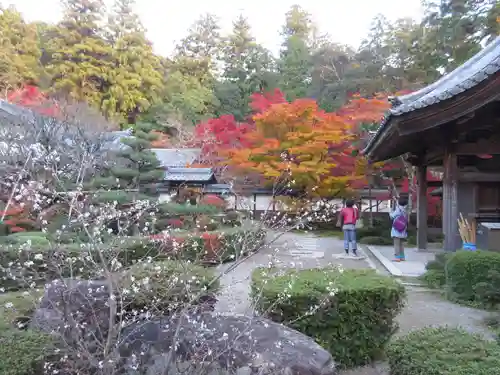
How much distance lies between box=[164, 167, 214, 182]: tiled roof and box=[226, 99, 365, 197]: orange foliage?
272cm

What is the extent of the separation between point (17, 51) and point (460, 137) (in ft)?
85.3

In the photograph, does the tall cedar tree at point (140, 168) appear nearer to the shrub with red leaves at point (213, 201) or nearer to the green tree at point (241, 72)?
the shrub with red leaves at point (213, 201)

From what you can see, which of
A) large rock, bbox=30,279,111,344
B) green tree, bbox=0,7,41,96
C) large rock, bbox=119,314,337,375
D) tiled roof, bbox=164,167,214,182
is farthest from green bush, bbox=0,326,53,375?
green tree, bbox=0,7,41,96

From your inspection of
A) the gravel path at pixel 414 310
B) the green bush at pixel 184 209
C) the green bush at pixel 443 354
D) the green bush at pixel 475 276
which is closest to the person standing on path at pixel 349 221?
the gravel path at pixel 414 310

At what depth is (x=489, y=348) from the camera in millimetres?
2525

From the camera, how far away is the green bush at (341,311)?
11.9ft

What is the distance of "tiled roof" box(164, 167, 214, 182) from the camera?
705 inches

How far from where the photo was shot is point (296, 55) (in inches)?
1324

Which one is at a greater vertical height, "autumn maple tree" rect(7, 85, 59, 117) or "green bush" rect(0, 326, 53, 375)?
"autumn maple tree" rect(7, 85, 59, 117)

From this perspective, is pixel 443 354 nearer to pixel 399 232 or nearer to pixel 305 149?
pixel 399 232

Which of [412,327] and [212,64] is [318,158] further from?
[212,64]

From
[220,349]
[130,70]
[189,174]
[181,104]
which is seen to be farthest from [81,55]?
[220,349]

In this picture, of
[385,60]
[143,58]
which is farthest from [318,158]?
[143,58]

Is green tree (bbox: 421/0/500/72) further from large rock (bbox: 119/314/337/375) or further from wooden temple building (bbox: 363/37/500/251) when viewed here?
large rock (bbox: 119/314/337/375)
